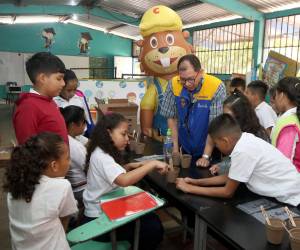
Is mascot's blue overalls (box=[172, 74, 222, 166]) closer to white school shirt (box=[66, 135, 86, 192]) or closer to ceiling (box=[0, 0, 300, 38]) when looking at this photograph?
white school shirt (box=[66, 135, 86, 192])

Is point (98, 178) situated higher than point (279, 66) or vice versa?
point (279, 66)

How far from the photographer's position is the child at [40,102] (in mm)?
1635

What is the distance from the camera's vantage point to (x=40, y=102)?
1.70 meters

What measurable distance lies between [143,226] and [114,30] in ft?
40.4

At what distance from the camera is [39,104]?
1686 millimetres

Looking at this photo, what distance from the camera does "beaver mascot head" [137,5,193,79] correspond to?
3498mm

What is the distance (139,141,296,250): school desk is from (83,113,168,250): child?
0.61 feet

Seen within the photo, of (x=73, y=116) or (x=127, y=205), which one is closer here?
(x=127, y=205)

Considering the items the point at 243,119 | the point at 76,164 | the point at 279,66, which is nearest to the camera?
the point at 243,119

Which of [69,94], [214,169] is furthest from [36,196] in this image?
[69,94]

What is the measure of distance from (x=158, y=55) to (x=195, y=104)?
4.56ft

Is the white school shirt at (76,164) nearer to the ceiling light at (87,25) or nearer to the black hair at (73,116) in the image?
the black hair at (73,116)

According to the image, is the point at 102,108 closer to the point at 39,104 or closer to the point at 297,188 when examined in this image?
the point at 39,104

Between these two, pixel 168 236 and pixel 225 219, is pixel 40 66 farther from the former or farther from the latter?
pixel 168 236
